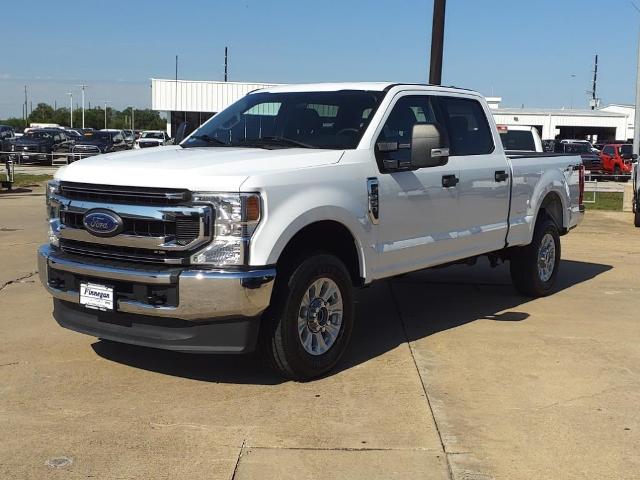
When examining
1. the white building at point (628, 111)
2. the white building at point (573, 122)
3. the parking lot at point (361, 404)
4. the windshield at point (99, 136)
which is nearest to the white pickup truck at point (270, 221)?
the parking lot at point (361, 404)

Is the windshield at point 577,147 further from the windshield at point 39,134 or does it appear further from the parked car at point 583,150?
the windshield at point 39,134

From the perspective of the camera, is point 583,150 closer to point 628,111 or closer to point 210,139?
point 210,139

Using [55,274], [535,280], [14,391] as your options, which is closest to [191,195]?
[55,274]

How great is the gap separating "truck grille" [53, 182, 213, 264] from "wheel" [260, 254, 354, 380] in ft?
2.23

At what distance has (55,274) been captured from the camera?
523cm

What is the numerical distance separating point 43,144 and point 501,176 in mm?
33211

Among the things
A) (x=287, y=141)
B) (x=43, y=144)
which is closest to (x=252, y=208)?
(x=287, y=141)

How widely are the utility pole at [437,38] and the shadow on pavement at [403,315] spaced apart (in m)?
5.66

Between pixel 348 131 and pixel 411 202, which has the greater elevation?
pixel 348 131

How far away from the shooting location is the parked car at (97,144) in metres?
33.6

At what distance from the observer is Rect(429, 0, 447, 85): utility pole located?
1493 centimetres

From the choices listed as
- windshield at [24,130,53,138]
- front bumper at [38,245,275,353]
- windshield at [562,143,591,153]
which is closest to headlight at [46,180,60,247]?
front bumper at [38,245,275,353]

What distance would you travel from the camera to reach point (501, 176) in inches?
282

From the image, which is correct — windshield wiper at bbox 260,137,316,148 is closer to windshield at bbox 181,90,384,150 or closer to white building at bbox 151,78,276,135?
windshield at bbox 181,90,384,150
